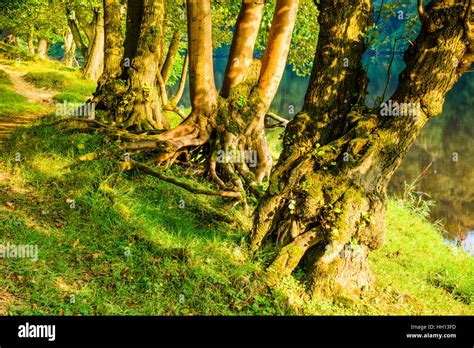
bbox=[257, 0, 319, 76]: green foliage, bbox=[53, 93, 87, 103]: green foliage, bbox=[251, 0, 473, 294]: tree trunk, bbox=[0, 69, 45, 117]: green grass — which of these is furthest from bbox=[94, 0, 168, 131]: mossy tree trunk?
bbox=[53, 93, 87, 103]: green foliage

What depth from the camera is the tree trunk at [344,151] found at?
6.54 meters

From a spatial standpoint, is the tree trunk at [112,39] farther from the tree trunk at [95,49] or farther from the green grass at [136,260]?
the tree trunk at [95,49]

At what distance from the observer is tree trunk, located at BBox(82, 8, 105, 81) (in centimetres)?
2759

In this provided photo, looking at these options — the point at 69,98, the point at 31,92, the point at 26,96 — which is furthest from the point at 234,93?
the point at 31,92

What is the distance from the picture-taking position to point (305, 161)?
7.34m

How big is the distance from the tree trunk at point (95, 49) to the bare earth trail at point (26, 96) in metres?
3.60

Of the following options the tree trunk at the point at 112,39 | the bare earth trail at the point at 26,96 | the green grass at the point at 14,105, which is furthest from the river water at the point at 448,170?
the green grass at the point at 14,105

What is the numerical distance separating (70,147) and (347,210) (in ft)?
18.8

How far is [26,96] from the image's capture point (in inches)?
746
